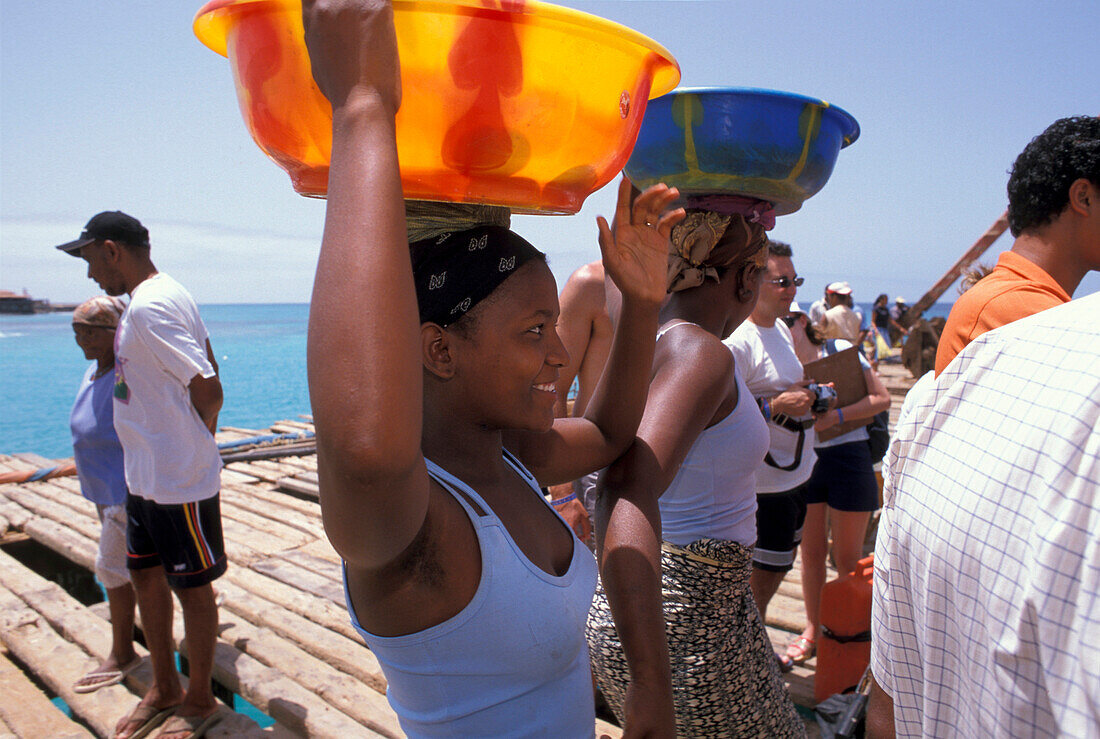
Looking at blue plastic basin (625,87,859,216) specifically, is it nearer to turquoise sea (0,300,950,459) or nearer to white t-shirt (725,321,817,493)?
white t-shirt (725,321,817,493)

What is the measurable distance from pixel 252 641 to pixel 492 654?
3.69 m

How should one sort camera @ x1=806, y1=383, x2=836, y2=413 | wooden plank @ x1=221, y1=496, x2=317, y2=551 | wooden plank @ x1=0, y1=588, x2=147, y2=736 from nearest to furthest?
wooden plank @ x1=0, y1=588, x2=147, y2=736 < camera @ x1=806, y1=383, x2=836, y2=413 < wooden plank @ x1=221, y1=496, x2=317, y2=551

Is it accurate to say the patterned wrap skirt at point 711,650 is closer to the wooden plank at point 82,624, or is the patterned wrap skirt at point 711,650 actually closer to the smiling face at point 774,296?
the smiling face at point 774,296

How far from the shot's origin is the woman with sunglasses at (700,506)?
5.61ft

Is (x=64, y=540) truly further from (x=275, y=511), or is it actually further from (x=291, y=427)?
(x=291, y=427)

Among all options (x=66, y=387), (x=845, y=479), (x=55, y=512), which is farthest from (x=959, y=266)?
(x=66, y=387)

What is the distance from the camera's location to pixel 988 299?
7.28 ft

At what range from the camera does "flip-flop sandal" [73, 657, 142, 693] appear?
3742mm

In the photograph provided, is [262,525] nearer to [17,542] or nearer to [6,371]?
[17,542]

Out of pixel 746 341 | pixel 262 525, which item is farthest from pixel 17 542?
pixel 746 341

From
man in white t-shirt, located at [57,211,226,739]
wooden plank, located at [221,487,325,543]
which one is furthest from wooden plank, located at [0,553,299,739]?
wooden plank, located at [221,487,325,543]

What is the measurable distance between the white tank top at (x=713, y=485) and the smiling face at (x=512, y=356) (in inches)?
30.5

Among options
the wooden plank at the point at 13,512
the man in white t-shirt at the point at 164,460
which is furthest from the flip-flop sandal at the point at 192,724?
the wooden plank at the point at 13,512

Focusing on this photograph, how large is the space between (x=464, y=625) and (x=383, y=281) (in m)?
0.61
